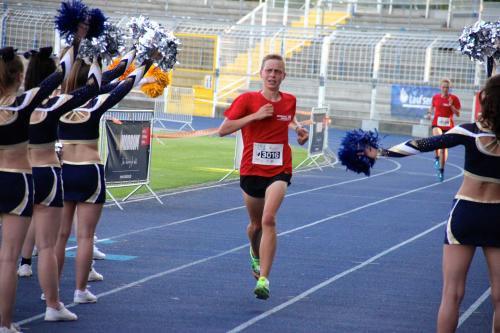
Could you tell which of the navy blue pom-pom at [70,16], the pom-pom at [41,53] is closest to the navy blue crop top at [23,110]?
the pom-pom at [41,53]

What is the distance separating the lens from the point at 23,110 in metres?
6.37

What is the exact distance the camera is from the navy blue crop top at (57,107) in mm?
6871

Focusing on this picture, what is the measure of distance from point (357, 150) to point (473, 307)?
2594 mm

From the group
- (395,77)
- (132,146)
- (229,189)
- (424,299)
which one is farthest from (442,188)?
(395,77)

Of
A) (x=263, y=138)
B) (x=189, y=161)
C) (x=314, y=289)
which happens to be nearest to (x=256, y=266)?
(x=314, y=289)

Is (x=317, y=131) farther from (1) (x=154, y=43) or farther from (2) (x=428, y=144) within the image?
(2) (x=428, y=144)

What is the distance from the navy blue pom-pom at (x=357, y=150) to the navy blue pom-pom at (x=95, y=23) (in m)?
2.13

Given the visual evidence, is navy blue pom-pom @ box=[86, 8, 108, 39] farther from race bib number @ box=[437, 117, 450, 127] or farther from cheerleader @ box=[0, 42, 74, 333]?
race bib number @ box=[437, 117, 450, 127]

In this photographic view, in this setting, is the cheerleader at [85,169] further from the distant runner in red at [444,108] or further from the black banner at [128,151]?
the distant runner in red at [444,108]

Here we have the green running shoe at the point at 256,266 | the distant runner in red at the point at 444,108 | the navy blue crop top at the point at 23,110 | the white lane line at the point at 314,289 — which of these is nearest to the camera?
the navy blue crop top at the point at 23,110

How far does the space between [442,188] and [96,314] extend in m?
12.6

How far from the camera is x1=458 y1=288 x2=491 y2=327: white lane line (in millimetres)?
7949

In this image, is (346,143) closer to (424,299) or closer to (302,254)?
(424,299)

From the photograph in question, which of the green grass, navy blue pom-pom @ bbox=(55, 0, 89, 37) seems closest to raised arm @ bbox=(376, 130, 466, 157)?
navy blue pom-pom @ bbox=(55, 0, 89, 37)
